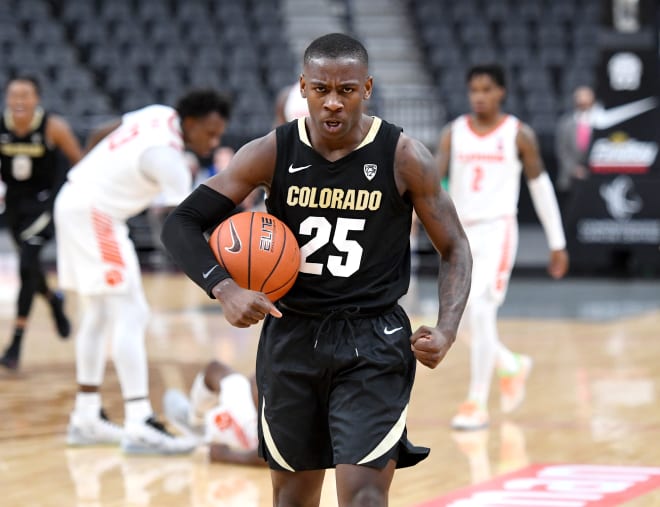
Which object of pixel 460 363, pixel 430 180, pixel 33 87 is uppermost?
pixel 33 87

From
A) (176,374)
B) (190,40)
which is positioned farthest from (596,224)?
(190,40)

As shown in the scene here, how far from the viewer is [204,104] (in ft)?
21.5

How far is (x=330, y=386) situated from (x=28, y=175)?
563 cm

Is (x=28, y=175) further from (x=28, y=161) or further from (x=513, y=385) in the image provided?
(x=513, y=385)

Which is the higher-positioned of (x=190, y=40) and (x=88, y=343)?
(x=190, y=40)

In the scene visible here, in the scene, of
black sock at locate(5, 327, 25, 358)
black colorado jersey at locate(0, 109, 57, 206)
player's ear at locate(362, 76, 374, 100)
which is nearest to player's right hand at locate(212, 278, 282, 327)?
player's ear at locate(362, 76, 374, 100)

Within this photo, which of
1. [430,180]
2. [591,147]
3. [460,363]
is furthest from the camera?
[591,147]

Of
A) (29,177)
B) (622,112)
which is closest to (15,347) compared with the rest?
(29,177)

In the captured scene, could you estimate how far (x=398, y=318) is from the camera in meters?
4.14

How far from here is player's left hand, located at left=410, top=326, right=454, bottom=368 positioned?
12.5 ft

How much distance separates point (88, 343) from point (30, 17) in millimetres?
15602

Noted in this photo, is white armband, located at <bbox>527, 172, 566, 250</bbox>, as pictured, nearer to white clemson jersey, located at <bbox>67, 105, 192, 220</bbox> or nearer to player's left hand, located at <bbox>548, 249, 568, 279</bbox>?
player's left hand, located at <bbox>548, 249, 568, 279</bbox>

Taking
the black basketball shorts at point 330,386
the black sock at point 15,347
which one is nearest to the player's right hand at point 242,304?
the black basketball shorts at point 330,386

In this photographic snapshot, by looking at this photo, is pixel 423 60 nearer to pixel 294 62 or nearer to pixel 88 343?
pixel 294 62
